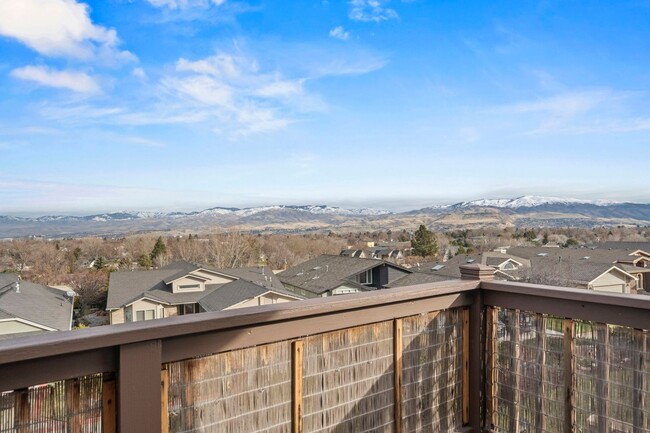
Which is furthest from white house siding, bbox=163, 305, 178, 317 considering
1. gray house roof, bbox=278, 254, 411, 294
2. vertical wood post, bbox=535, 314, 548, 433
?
vertical wood post, bbox=535, 314, 548, 433

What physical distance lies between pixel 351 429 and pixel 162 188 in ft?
149

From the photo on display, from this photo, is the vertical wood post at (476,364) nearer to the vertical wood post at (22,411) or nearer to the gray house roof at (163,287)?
the vertical wood post at (22,411)

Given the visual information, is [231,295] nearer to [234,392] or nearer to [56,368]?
[234,392]

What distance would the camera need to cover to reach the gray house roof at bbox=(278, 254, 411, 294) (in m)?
20.6

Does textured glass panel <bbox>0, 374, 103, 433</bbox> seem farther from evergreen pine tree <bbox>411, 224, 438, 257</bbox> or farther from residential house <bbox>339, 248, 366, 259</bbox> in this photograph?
evergreen pine tree <bbox>411, 224, 438, 257</bbox>

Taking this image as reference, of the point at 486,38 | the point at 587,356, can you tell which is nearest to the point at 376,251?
the point at 486,38

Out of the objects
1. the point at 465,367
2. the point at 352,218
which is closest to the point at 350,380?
the point at 465,367

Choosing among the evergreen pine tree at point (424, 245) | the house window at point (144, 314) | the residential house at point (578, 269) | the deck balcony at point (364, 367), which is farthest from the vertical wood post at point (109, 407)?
the evergreen pine tree at point (424, 245)

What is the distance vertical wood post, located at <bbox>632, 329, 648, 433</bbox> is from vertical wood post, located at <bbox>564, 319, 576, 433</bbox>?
241mm

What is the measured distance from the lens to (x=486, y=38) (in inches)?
433

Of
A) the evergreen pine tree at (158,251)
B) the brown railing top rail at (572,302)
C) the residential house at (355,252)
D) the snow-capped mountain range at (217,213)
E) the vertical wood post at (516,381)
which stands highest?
the brown railing top rail at (572,302)

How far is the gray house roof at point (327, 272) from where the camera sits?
20.6 m

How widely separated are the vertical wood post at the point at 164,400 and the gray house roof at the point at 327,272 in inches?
733

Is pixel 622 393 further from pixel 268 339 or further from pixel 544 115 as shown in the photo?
pixel 544 115
